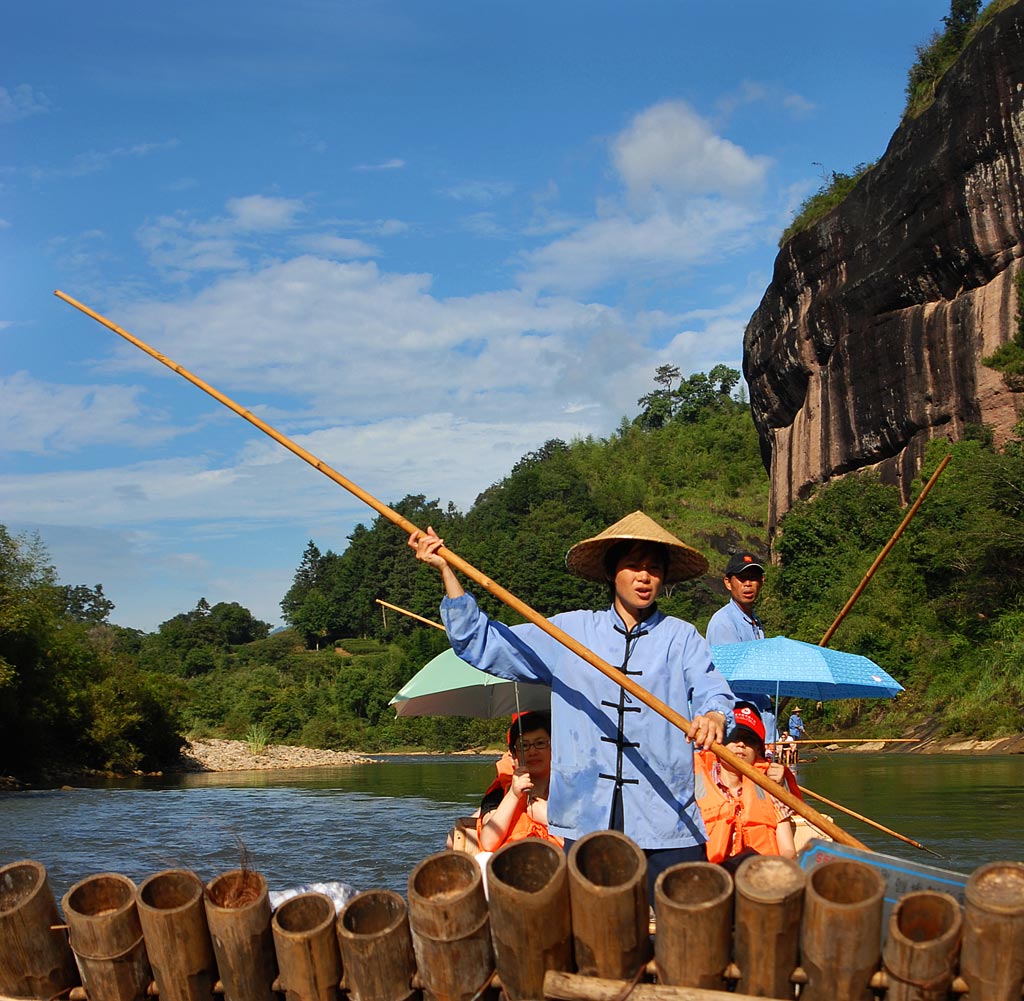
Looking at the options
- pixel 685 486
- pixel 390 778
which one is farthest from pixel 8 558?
pixel 685 486

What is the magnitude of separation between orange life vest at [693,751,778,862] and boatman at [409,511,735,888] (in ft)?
3.29

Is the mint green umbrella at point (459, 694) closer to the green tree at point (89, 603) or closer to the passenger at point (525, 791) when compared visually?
the passenger at point (525, 791)

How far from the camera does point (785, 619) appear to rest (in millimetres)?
35344

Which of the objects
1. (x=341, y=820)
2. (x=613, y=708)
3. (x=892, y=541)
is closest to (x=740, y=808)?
(x=613, y=708)

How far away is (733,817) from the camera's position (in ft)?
15.7

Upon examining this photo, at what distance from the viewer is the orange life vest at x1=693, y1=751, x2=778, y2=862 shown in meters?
4.73

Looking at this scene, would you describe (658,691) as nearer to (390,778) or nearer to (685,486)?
(390,778)

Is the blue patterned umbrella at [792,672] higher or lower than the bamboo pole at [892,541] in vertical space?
lower

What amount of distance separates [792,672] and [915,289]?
29.1m

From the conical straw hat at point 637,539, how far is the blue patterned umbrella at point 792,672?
2.28m

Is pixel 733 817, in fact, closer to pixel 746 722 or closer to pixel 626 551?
pixel 746 722

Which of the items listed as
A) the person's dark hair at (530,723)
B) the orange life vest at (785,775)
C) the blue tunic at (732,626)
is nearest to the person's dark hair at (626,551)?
the person's dark hair at (530,723)

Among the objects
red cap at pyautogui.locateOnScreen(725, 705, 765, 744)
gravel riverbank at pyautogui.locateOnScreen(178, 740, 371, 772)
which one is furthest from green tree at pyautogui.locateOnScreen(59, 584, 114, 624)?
red cap at pyautogui.locateOnScreen(725, 705, 765, 744)

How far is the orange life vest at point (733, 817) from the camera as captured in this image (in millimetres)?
4730
